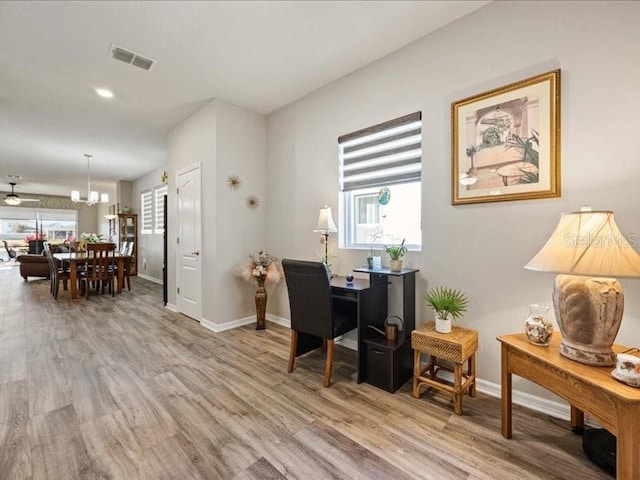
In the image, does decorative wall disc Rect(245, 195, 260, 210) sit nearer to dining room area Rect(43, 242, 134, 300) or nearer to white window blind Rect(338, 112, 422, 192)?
white window blind Rect(338, 112, 422, 192)

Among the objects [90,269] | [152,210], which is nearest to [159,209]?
[152,210]

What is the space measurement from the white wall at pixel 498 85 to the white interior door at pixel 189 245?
2.05 metres

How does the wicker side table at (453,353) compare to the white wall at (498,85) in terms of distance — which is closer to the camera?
the white wall at (498,85)

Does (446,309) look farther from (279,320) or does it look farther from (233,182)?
(233,182)

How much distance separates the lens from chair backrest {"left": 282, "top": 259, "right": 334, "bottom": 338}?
2.15m

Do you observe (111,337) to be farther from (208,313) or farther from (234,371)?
(234,371)

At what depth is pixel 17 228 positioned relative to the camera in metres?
11.4

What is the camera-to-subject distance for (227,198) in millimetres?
3623

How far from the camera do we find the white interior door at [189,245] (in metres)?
3.82

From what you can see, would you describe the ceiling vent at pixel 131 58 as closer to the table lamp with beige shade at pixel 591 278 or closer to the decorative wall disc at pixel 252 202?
Answer: the decorative wall disc at pixel 252 202

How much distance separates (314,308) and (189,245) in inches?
101

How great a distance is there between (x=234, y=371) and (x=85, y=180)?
9055mm

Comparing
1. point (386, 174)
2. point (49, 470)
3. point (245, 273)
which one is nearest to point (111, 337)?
point (245, 273)

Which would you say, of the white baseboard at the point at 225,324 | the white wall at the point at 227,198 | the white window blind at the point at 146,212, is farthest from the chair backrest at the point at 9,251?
the white baseboard at the point at 225,324
